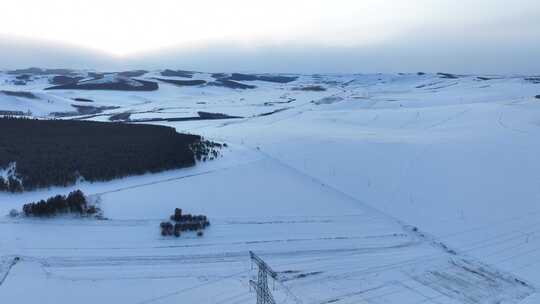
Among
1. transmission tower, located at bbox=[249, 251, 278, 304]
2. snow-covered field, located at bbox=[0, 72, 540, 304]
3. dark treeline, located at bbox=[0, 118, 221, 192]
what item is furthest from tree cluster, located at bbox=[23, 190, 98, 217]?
transmission tower, located at bbox=[249, 251, 278, 304]

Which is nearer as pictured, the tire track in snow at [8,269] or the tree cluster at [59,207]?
the tire track in snow at [8,269]

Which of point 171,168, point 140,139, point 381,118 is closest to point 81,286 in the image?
point 171,168

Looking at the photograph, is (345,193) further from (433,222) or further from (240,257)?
(240,257)

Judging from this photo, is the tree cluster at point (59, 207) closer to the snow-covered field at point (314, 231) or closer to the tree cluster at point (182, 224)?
the snow-covered field at point (314, 231)

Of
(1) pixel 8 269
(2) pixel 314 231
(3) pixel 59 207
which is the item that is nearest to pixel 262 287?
(2) pixel 314 231

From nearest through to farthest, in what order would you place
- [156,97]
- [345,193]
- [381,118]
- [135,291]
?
[135,291] → [345,193] → [381,118] → [156,97]

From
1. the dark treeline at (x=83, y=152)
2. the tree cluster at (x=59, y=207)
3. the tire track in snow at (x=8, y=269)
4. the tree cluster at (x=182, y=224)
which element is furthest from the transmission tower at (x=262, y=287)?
the dark treeline at (x=83, y=152)
